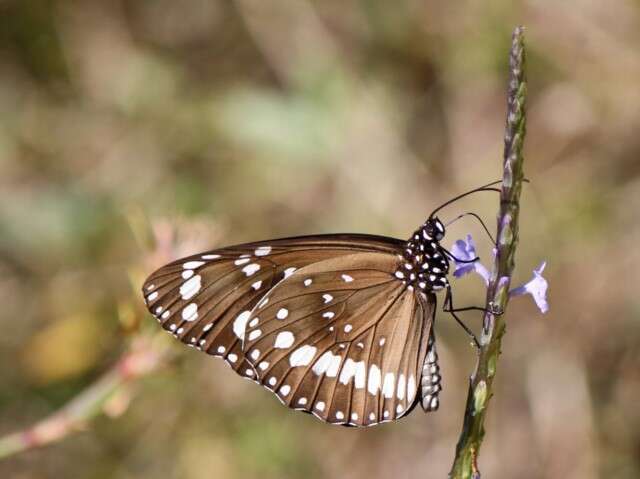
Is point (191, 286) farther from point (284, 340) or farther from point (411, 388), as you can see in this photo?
point (411, 388)

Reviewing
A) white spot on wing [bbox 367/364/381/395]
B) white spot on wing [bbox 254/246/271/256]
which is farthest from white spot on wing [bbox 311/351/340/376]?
white spot on wing [bbox 254/246/271/256]

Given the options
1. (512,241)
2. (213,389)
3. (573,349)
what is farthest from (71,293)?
(512,241)

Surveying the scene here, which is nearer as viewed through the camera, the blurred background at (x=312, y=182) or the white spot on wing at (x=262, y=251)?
the white spot on wing at (x=262, y=251)

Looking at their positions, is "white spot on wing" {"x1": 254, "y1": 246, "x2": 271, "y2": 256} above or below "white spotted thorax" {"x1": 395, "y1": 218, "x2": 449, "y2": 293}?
below

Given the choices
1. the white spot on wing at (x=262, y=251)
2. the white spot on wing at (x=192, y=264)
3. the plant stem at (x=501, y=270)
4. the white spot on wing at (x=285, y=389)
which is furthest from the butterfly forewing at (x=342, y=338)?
the plant stem at (x=501, y=270)

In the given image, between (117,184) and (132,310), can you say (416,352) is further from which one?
(117,184)

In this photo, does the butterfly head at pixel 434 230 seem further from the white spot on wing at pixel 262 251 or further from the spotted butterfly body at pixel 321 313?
the white spot on wing at pixel 262 251

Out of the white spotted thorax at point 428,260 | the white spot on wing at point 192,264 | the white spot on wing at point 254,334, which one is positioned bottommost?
the white spot on wing at point 254,334

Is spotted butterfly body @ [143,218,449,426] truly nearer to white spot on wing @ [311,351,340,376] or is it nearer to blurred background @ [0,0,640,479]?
white spot on wing @ [311,351,340,376]
